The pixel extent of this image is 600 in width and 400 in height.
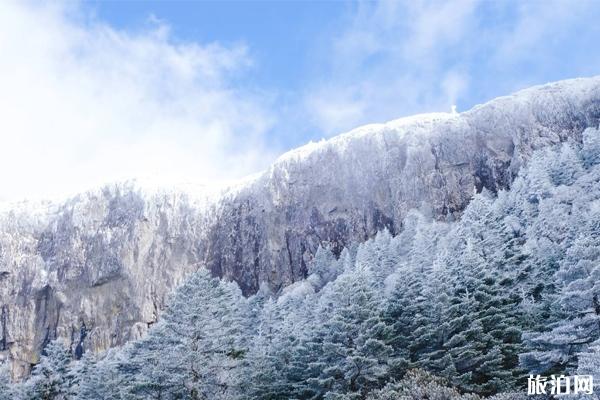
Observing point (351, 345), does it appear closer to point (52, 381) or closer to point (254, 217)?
point (52, 381)

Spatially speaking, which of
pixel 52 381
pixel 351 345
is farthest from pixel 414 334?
pixel 52 381

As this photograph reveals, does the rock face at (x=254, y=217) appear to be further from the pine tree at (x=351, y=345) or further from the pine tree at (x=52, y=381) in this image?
the pine tree at (x=351, y=345)

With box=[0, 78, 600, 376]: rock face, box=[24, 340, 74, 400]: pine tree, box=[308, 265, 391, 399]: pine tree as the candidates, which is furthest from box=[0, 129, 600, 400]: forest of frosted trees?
box=[0, 78, 600, 376]: rock face

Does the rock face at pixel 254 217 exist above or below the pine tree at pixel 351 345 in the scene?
above

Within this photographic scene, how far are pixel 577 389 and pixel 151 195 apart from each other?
59.1 m

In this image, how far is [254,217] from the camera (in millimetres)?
66125

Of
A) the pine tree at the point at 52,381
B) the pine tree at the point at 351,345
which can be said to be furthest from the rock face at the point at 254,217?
the pine tree at the point at 351,345

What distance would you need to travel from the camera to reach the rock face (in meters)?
58.3

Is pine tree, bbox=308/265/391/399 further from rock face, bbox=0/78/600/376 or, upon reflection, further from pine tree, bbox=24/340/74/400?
rock face, bbox=0/78/600/376

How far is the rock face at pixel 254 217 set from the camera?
58.3 meters

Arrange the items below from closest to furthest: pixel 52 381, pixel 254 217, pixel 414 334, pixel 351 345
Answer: pixel 351 345 → pixel 414 334 → pixel 52 381 → pixel 254 217

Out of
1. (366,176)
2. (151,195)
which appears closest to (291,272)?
(366,176)

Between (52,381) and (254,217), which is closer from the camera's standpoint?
(52,381)

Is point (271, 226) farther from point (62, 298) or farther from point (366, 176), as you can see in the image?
point (62, 298)
